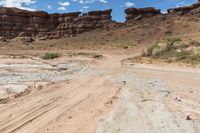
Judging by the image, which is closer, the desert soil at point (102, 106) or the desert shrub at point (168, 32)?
the desert soil at point (102, 106)

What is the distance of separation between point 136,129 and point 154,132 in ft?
1.22

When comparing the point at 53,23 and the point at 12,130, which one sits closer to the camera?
the point at 12,130

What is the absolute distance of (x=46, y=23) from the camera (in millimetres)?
82000

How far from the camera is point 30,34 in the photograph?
79.6 meters

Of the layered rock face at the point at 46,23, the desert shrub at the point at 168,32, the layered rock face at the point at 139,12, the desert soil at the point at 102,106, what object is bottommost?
the desert soil at the point at 102,106

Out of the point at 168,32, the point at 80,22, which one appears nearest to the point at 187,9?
the point at 168,32

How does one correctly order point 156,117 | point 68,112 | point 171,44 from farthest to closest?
point 171,44 → point 68,112 → point 156,117

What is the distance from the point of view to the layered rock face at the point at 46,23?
74.6m

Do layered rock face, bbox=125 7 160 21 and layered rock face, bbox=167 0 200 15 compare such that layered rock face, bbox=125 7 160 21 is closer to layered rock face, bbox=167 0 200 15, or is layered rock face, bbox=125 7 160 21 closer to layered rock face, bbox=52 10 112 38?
layered rock face, bbox=52 10 112 38

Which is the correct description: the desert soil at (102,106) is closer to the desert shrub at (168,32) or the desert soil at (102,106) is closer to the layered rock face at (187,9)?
the desert shrub at (168,32)

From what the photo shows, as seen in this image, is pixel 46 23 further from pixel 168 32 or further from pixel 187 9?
pixel 168 32

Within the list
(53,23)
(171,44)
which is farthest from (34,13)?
(171,44)

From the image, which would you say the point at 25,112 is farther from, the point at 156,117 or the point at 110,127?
the point at 156,117

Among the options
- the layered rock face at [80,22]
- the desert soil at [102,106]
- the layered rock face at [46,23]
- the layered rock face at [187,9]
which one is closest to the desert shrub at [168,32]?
the layered rock face at [187,9]
